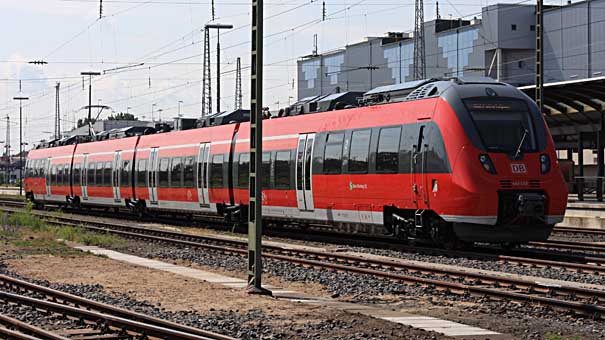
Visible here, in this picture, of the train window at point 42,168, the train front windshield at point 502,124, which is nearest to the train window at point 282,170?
the train front windshield at point 502,124

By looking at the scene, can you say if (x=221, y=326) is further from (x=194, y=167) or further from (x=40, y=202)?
(x=40, y=202)

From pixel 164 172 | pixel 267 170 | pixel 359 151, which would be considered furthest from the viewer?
pixel 164 172

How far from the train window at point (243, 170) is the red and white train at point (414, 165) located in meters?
0.05

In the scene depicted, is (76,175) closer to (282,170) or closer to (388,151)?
(282,170)

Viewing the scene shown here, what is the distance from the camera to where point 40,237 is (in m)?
30.3

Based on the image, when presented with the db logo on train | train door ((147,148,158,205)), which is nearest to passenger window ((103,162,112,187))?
train door ((147,148,158,205))

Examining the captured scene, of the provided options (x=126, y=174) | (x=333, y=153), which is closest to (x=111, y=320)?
(x=333, y=153)

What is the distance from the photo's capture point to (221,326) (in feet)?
41.0

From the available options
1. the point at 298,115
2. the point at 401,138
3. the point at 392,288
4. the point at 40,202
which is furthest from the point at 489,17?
the point at 392,288

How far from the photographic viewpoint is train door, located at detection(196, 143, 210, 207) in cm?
3422

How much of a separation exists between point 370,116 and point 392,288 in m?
8.28

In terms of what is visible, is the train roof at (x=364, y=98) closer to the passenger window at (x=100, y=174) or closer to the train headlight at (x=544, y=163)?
the train headlight at (x=544, y=163)

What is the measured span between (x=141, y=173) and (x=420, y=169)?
21.2 m

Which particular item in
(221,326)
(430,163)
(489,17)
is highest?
(489,17)
